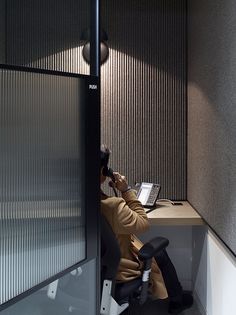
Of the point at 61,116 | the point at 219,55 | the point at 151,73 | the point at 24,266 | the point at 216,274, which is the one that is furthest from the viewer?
the point at 151,73

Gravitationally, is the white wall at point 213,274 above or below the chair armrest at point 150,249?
below

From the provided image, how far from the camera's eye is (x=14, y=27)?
1.26 metres

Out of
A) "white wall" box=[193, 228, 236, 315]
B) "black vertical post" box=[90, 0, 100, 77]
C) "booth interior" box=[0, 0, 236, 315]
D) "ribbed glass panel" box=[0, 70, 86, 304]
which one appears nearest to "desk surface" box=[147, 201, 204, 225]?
"booth interior" box=[0, 0, 236, 315]

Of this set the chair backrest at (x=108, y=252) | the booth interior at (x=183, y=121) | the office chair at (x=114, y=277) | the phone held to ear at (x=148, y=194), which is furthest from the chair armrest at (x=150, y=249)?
the phone held to ear at (x=148, y=194)

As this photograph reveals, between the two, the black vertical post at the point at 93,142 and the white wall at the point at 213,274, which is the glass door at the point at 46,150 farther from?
the white wall at the point at 213,274

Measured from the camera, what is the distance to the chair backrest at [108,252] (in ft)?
5.59

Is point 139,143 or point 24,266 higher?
point 139,143

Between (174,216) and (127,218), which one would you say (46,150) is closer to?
(127,218)

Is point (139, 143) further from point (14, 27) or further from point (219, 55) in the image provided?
point (14, 27)

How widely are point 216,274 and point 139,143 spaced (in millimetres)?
1077

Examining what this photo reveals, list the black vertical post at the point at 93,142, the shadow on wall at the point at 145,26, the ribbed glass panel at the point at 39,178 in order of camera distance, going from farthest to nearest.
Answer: the shadow on wall at the point at 145,26, the black vertical post at the point at 93,142, the ribbed glass panel at the point at 39,178

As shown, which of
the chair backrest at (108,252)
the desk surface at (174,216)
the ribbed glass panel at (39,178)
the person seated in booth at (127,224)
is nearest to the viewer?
the ribbed glass panel at (39,178)

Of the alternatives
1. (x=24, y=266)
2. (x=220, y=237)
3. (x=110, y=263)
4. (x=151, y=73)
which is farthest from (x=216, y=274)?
(x=151, y=73)

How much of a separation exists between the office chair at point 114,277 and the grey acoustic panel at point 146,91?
2.84ft
